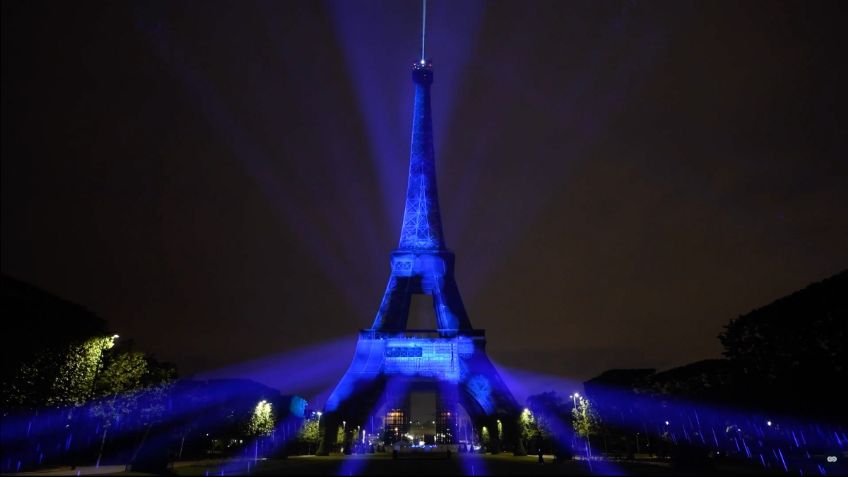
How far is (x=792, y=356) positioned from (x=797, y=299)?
721 centimetres

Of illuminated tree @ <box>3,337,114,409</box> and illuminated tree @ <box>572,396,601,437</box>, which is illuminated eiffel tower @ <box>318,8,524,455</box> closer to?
illuminated tree @ <box>572,396,601,437</box>

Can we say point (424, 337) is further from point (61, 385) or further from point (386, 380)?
point (61, 385)

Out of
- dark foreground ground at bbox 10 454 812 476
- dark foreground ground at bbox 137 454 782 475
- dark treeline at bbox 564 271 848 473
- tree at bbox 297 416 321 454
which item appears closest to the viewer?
dark foreground ground at bbox 10 454 812 476

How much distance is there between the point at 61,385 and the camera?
132 ft

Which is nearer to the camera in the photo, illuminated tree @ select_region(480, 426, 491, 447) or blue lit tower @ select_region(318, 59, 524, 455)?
blue lit tower @ select_region(318, 59, 524, 455)

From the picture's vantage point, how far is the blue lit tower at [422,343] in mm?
105125

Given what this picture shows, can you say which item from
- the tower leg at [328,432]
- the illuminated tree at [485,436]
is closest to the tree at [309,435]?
the tower leg at [328,432]

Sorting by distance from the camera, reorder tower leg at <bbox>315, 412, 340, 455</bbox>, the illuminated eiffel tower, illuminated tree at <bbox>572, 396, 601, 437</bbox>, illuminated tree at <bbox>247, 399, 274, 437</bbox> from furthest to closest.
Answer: the illuminated eiffel tower, tower leg at <bbox>315, 412, 340, 455</bbox>, illuminated tree at <bbox>247, 399, 274, 437</bbox>, illuminated tree at <bbox>572, 396, 601, 437</bbox>

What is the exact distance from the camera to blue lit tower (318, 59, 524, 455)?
105 m

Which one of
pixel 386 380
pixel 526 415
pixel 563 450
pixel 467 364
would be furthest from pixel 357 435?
pixel 563 450

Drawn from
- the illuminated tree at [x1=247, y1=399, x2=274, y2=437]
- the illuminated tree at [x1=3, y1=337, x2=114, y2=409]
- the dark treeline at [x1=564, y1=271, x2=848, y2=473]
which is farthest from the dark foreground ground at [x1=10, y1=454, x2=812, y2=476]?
the illuminated tree at [x1=247, y1=399, x2=274, y2=437]

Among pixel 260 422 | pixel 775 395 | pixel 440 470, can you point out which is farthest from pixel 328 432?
pixel 775 395

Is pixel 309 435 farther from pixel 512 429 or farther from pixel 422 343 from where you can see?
pixel 512 429

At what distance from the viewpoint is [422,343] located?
351 feet
